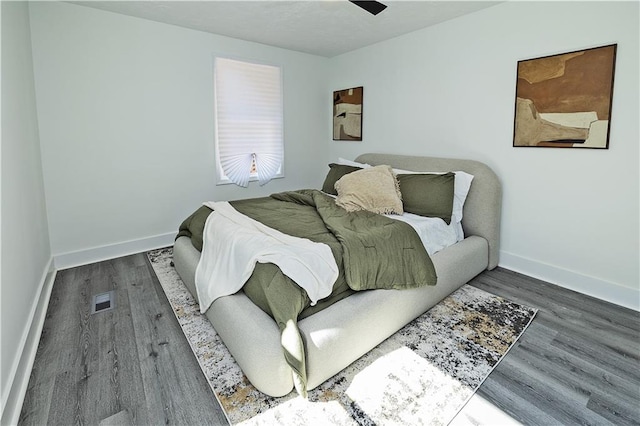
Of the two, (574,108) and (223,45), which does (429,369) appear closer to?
(574,108)

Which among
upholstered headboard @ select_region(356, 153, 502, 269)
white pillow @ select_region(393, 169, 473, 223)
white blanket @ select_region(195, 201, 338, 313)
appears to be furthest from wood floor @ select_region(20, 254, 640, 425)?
white pillow @ select_region(393, 169, 473, 223)

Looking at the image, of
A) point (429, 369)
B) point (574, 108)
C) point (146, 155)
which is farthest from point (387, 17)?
point (429, 369)

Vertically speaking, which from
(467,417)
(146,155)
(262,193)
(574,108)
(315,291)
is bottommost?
(467,417)

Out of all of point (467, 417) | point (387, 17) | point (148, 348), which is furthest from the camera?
point (387, 17)

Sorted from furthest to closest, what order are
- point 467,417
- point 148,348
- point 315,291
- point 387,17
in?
point 387,17, point 148,348, point 315,291, point 467,417

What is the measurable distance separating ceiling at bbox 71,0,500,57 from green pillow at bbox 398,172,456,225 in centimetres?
157

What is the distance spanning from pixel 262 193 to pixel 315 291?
303 cm

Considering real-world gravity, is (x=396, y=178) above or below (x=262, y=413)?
above

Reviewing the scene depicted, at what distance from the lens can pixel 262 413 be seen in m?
1.62

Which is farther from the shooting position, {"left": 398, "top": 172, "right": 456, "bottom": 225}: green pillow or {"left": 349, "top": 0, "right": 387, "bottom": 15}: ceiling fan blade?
{"left": 398, "top": 172, "right": 456, "bottom": 225}: green pillow

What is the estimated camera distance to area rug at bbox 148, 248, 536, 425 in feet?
5.32

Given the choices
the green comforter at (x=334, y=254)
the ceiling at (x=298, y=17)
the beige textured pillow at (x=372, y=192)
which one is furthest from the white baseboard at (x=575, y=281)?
the ceiling at (x=298, y=17)

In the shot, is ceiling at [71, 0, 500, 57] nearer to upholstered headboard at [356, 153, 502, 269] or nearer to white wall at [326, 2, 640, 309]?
white wall at [326, 2, 640, 309]

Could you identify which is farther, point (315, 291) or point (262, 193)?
point (262, 193)
